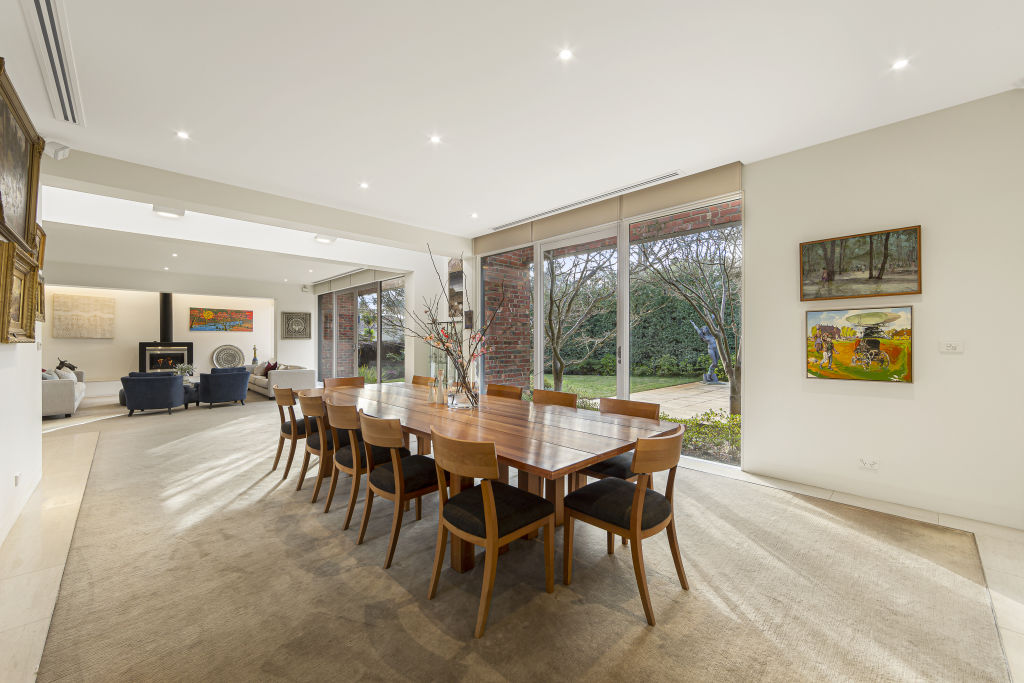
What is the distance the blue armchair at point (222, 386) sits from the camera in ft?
23.4

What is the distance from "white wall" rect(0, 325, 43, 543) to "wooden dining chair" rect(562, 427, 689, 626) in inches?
131

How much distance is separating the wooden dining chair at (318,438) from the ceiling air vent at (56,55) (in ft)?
7.40

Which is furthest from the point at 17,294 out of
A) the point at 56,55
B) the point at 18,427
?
the point at 56,55

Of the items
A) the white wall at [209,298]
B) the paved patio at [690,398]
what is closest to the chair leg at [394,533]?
the paved patio at [690,398]

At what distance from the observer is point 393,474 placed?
2367 millimetres

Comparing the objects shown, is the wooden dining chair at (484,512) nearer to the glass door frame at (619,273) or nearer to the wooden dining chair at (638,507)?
Answer: the wooden dining chair at (638,507)

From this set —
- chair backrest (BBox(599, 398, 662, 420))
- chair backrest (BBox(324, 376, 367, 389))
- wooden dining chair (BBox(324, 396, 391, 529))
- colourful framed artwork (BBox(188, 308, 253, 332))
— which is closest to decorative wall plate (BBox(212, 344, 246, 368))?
colourful framed artwork (BBox(188, 308, 253, 332))

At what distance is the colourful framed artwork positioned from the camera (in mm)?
9430

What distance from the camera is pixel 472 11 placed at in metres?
1.92

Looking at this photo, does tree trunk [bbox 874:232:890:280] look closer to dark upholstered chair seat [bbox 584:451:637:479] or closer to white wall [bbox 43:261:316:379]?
dark upholstered chair seat [bbox 584:451:637:479]

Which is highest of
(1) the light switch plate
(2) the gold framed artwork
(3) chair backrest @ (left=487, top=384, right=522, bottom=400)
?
(2) the gold framed artwork

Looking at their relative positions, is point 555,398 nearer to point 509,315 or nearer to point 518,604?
point 518,604

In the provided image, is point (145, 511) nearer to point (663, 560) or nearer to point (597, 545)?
point (597, 545)

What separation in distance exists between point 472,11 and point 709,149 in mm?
2217
